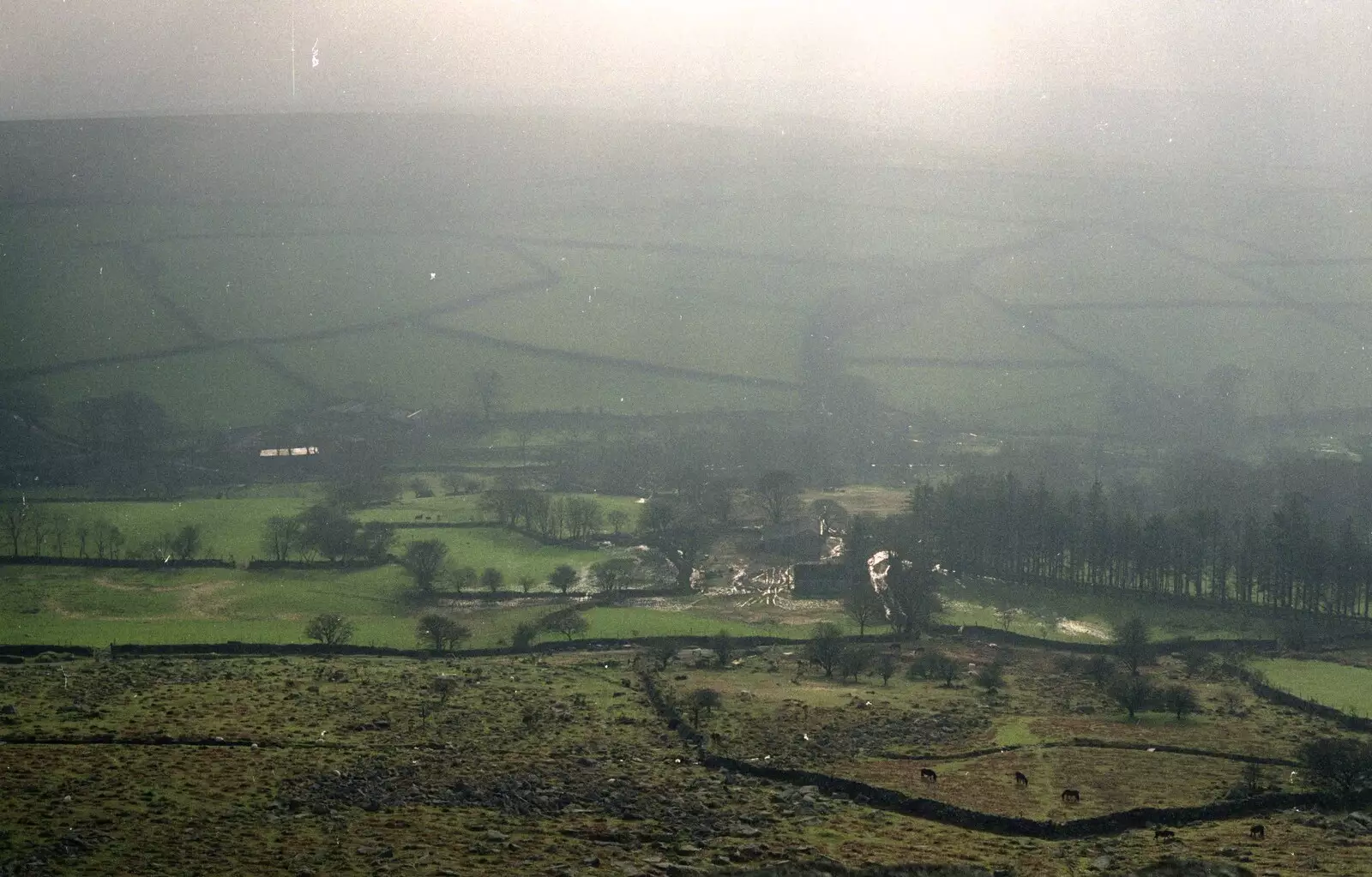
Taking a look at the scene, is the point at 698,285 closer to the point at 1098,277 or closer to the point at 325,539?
the point at 1098,277

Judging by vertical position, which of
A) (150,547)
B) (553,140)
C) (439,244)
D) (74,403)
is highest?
(553,140)

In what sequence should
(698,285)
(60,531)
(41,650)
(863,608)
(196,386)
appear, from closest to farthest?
1. (41,650)
2. (863,608)
3. (60,531)
4. (196,386)
5. (698,285)

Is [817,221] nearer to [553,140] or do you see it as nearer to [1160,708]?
[553,140]

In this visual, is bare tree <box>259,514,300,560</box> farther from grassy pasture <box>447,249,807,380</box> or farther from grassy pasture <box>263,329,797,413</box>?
grassy pasture <box>447,249,807,380</box>

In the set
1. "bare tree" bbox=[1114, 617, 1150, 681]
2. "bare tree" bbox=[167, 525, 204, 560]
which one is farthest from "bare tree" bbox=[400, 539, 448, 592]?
"bare tree" bbox=[1114, 617, 1150, 681]

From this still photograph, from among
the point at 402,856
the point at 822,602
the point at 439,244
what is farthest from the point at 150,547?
the point at 439,244

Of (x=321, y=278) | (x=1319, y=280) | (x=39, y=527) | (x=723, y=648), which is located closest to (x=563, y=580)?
(x=723, y=648)
